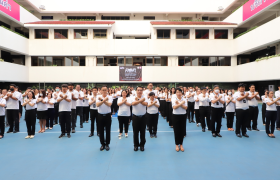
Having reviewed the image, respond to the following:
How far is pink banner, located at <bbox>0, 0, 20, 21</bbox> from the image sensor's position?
16125 mm

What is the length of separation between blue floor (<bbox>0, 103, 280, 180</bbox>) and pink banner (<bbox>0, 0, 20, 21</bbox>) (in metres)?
15.9

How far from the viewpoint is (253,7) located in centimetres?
1728

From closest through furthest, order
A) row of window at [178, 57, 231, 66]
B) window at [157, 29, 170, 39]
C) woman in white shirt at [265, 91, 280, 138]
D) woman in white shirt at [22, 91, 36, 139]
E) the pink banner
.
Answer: woman in white shirt at [22, 91, 36, 139]
woman in white shirt at [265, 91, 280, 138]
the pink banner
window at [157, 29, 170, 39]
row of window at [178, 57, 231, 66]

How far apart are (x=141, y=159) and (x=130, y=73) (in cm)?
1677

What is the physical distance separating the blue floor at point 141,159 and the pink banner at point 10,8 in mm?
15863

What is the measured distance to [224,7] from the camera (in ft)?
76.3

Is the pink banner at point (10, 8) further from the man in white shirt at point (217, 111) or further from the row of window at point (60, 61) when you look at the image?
the man in white shirt at point (217, 111)

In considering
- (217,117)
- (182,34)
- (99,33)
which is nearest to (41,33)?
(99,33)

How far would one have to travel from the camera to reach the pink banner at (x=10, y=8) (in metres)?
16.1

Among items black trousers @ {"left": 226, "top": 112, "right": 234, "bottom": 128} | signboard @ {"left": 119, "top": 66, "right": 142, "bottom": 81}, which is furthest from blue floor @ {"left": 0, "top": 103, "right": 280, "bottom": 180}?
signboard @ {"left": 119, "top": 66, "right": 142, "bottom": 81}

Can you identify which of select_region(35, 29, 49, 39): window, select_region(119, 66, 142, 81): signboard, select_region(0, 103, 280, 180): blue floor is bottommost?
select_region(0, 103, 280, 180): blue floor

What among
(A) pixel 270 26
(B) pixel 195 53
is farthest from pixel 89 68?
(A) pixel 270 26

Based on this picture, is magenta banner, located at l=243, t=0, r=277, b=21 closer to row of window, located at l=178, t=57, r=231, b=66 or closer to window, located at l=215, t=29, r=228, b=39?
window, located at l=215, t=29, r=228, b=39

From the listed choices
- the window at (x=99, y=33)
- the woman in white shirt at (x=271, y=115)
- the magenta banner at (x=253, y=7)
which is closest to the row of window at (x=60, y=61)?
the window at (x=99, y=33)
